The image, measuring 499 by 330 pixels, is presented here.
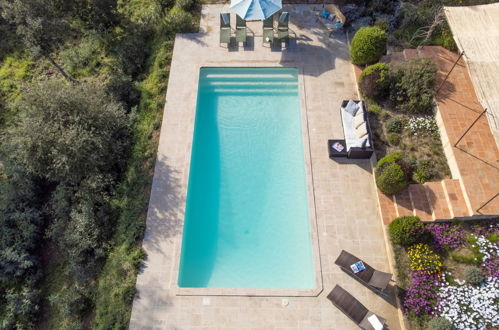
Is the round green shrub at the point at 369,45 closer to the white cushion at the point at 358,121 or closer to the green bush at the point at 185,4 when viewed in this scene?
the white cushion at the point at 358,121

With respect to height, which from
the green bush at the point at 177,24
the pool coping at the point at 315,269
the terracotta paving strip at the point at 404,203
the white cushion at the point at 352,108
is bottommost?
the pool coping at the point at 315,269

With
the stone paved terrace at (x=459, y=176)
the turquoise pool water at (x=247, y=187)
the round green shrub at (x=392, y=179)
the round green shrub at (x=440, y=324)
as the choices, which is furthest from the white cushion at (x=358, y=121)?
the round green shrub at (x=440, y=324)

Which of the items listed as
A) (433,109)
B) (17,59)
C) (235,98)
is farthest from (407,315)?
(17,59)

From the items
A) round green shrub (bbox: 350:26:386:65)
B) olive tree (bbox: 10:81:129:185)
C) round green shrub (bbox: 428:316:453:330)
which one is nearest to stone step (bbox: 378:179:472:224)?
round green shrub (bbox: 428:316:453:330)

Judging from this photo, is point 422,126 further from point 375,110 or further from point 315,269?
point 315,269

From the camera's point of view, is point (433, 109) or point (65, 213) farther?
point (433, 109)

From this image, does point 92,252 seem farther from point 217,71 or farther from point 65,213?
point 217,71

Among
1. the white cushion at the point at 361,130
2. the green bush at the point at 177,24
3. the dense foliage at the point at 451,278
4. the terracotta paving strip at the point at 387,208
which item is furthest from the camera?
the green bush at the point at 177,24
